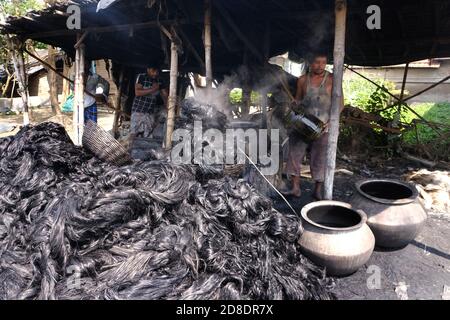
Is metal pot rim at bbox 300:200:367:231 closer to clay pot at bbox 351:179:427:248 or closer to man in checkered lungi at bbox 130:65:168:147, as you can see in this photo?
clay pot at bbox 351:179:427:248

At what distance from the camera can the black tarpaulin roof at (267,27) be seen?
200 inches

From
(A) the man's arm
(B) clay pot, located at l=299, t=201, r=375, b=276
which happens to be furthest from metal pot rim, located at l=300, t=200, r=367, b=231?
(A) the man's arm

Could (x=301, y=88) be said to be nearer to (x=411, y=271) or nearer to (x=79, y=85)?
(x=411, y=271)

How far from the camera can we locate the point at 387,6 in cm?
490

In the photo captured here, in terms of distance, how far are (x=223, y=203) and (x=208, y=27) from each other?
309cm

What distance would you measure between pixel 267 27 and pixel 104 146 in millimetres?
3684

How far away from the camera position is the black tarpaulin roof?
509 centimetres

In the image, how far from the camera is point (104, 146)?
14.5ft

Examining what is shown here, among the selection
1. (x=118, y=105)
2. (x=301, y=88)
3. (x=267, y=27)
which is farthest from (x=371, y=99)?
(x=118, y=105)

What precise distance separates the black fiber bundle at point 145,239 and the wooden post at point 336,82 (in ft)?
3.29

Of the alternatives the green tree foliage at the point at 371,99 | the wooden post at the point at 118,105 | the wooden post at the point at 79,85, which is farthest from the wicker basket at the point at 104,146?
the green tree foliage at the point at 371,99

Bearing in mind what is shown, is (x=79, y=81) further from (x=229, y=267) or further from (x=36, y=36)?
(x=229, y=267)

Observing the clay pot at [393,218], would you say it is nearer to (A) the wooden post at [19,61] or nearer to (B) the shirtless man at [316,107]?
(B) the shirtless man at [316,107]
